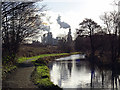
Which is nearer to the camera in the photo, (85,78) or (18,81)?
(18,81)

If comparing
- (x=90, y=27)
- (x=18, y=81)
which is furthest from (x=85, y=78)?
(x=90, y=27)

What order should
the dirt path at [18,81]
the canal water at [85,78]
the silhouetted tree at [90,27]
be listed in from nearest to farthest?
the dirt path at [18,81]
the canal water at [85,78]
the silhouetted tree at [90,27]

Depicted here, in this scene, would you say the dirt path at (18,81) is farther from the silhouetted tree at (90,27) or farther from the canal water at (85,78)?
the silhouetted tree at (90,27)

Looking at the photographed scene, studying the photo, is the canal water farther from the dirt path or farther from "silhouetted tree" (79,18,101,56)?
"silhouetted tree" (79,18,101,56)

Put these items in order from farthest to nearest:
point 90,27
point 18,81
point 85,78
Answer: point 90,27 → point 85,78 → point 18,81

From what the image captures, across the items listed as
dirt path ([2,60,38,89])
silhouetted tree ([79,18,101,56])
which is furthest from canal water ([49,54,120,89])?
silhouetted tree ([79,18,101,56])

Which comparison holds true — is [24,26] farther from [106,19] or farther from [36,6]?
[106,19]

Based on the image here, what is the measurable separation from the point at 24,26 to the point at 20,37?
1632 mm

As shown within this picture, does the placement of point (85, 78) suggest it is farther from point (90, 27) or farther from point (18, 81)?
point (90, 27)

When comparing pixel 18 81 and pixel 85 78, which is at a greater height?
pixel 18 81

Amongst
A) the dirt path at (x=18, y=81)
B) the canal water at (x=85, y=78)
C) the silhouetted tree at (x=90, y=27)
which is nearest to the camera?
the dirt path at (x=18, y=81)

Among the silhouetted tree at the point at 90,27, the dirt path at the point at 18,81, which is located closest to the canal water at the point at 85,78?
the dirt path at the point at 18,81

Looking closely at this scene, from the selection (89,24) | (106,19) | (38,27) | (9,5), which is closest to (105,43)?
(89,24)

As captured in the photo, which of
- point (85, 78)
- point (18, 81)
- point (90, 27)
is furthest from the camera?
point (90, 27)
